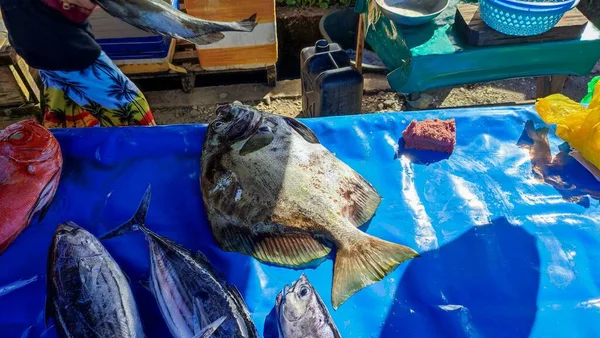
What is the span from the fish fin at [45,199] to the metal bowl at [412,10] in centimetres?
279

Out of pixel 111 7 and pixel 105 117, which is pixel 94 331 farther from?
pixel 105 117

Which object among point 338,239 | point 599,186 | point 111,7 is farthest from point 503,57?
point 111,7

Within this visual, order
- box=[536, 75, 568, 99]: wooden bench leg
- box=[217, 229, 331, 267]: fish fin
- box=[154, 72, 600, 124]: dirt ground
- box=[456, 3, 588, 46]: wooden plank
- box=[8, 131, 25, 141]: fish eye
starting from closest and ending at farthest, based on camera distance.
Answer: box=[217, 229, 331, 267]: fish fin → box=[8, 131, 25, 141]: fish eye → box=[456, 3, 588, 46]: wooden plank → box=[536, 75, 568, 99]: wooden bench leg → box=[154, 72, 600, 124]: dirt ground

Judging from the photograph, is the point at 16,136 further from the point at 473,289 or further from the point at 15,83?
the point at 473,289

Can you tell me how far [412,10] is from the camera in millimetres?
3781

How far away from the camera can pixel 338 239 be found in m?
2.32

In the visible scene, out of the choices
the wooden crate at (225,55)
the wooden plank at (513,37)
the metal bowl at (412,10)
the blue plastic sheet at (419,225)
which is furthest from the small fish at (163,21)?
the wooden plank at (513,37)

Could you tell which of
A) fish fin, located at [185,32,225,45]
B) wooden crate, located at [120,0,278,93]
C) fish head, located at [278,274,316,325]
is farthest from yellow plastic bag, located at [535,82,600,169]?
wooden crate, located at [120,0,278,93]

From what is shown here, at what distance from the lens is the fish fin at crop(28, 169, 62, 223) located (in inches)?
101

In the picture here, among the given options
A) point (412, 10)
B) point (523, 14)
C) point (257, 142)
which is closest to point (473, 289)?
point (257, 142)

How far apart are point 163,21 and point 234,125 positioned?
0.76m

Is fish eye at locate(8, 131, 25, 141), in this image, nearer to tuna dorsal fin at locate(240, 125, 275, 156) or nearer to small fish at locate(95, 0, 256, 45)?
small fish at locate(95, 0, 256, 45)

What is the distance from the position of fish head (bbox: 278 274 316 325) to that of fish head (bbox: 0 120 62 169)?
1713 millimetres

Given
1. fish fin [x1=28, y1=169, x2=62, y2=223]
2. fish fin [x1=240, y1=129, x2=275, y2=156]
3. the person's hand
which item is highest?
the person's hand
